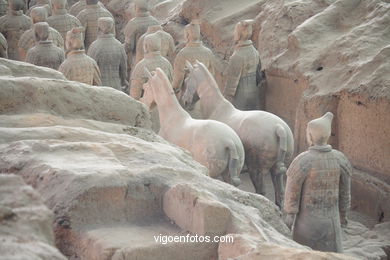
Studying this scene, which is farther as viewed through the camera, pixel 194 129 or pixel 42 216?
pixel 194 129

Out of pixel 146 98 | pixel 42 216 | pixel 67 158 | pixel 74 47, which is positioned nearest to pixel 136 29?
pixel 74 47

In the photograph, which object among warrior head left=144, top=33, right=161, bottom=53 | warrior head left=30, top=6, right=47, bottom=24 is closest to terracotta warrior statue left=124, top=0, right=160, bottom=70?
warrior head left=30, top=6, right=47, bottom=24

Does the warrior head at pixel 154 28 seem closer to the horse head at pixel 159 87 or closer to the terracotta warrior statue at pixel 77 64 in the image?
the terracotta warrior statue at pixel 77 64

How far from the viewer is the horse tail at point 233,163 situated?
6133 mm

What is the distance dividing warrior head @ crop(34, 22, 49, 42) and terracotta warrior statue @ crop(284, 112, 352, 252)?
13.2 ft

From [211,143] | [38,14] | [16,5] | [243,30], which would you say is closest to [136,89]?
[243,30]

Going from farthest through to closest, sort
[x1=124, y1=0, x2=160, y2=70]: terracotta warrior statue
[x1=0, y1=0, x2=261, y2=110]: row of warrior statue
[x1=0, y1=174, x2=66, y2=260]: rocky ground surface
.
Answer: [x1=124, y1=0, x2=160, y2=70]: terracotta warrior statue < [x1=0, y1=0, x2=261, y2=110]: row of warrior statue < [x1=0, y1=174, x2=66, y2=260]: rocky ground surface

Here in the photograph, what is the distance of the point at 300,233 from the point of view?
5246mm

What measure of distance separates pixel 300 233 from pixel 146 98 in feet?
7.76

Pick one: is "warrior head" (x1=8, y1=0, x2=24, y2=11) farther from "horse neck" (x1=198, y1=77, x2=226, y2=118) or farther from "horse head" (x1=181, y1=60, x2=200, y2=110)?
"horse neck" (x1=198, y1=77, x2=226, y2=118)

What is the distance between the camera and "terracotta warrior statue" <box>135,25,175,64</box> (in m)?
9.18

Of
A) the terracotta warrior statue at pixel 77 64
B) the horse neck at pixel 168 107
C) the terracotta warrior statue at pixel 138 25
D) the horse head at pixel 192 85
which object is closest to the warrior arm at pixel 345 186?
the horse neck at pixel 168 107

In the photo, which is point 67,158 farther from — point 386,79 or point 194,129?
point 386,79

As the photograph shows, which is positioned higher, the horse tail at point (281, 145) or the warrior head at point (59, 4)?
the warrior head at point (59, 4)
